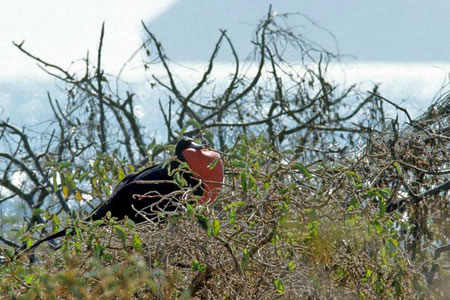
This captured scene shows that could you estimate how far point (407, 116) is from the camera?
235 cm

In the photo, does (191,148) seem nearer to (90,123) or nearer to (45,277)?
(45,277)

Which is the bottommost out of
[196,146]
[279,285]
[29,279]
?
[279,285]

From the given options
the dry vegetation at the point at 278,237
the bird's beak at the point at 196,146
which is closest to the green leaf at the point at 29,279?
the dry vegetation at the point at 278,237

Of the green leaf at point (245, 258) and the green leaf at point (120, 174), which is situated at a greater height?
the green leaf at point (120, 174)

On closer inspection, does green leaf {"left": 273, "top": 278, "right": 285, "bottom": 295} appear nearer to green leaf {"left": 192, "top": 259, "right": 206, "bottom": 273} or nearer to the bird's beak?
green leaf {"left": 192, "top": 259, "right": 206, "bottom": 273}

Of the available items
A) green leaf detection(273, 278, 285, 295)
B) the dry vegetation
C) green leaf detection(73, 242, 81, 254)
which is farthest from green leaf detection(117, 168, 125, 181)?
green leaf detection(273, 278, 285, 295)

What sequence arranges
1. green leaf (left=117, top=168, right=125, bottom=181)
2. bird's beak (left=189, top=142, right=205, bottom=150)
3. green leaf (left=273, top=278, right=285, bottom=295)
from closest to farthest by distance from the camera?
green leaf (left=273, top=278, right=285, bottom=295), bird's beak (left=189, top=142, right=205, bottom=150), green leaf (left=117, top=168, right=125, bottom=181)

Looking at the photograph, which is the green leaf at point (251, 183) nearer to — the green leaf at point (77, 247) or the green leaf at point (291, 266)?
the green leaf at point (291, 266)

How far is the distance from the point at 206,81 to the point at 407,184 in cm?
156

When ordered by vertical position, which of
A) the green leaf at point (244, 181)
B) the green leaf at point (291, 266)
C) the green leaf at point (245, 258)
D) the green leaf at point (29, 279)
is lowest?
the green leaf at point (291, 266)

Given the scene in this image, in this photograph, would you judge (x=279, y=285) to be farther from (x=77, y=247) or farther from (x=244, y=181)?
(x=77, y=247)

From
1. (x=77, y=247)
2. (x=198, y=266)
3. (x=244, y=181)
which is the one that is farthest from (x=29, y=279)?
(x=244, y=181)

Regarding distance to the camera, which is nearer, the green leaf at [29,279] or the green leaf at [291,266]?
the green leaf at [29,279]

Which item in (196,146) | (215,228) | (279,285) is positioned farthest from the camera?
(196,146)
